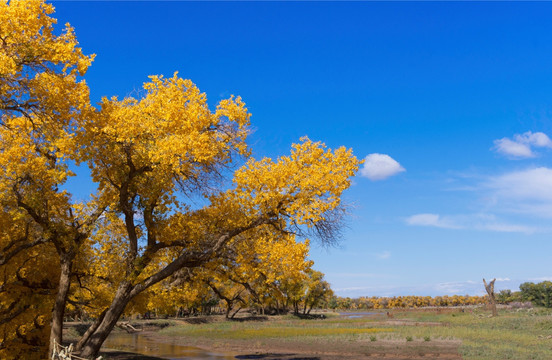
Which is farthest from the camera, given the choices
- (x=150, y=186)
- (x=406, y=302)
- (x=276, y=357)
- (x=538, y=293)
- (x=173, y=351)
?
(x=406, y=302)

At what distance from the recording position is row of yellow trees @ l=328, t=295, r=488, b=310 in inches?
6516

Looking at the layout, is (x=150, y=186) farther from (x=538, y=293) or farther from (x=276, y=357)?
(x=538, y=293)

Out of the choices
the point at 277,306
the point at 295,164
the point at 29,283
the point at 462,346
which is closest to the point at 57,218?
the point at 29,283

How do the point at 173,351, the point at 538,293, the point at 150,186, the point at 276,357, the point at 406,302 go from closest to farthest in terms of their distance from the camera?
the point at 150,186
the point at 276,357
the point at 173,351
the point at 538,293
the point at 406,302

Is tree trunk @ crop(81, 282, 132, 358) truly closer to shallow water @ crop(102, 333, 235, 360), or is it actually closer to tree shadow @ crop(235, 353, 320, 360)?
shallow water @ crop(102, 333, 235, 360)

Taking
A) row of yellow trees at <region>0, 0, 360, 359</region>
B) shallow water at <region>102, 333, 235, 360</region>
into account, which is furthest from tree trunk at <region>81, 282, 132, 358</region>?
shallow water at <region>102, 333, 235, 360</region>

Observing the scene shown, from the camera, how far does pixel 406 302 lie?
554 ft

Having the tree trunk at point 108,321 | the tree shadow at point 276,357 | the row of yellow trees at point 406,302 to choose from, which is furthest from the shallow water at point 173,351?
the row of yellow trees at point 406,302

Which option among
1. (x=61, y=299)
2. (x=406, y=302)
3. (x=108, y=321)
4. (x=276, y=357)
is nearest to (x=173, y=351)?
(x=276, y=357)

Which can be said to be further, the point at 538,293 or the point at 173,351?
the point at 538,293

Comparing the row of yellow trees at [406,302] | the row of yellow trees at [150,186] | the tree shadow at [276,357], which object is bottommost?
the row of yellow trees at [406,302]

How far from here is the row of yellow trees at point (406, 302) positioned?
166 metres

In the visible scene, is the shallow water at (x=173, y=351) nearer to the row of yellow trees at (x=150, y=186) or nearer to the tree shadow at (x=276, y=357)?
the tree shadow at (x=276, y=357)

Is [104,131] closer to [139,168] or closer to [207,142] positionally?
[139,168]
